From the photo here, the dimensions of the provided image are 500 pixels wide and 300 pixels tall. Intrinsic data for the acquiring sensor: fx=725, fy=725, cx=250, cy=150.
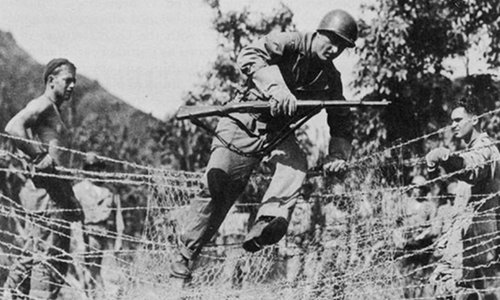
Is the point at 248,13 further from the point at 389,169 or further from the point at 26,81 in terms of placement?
the point at 26,81

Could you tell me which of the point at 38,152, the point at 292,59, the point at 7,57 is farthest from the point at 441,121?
the point at 7,57

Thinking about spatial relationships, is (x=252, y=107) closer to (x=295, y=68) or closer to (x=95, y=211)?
(x=295, y=68)

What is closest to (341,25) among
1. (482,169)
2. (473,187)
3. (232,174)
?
(232,174)

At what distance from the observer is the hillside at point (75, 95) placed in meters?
13.8

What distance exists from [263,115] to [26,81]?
35.1 feet

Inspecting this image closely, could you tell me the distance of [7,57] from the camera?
1516 cm

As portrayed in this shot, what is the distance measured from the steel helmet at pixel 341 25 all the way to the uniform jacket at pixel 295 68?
13cm

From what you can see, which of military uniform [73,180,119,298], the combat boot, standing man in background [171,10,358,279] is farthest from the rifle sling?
military uniform [73,180,119,298]

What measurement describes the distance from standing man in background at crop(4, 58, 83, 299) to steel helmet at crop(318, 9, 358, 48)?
242cm

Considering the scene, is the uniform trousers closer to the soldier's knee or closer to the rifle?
the soldier's knee

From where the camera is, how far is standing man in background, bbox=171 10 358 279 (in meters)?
4.58

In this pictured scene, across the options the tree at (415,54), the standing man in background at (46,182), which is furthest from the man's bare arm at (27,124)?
the tree at (415,54)

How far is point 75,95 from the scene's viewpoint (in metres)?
15.5

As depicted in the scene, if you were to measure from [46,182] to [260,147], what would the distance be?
208cm
